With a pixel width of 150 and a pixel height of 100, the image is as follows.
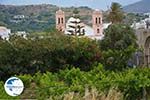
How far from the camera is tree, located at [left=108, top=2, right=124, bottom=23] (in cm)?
6888

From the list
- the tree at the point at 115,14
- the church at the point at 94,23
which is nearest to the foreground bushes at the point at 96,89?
the tree at the point at 115,14

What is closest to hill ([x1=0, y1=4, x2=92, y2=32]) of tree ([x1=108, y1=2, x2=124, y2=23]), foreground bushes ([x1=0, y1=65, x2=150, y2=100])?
tree ([x1=108, y1=2, x2=124, y2=23])

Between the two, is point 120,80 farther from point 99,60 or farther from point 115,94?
point 99,60

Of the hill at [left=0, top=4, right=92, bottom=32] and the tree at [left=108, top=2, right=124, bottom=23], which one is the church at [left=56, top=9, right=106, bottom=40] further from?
the hill at [left=0, top=4, right=92, bottom=32]

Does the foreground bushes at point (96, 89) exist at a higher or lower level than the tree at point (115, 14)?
higher

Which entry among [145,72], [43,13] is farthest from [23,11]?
[145,72]

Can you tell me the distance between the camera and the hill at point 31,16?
117625 millimetres

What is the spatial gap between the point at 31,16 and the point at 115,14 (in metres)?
71.5

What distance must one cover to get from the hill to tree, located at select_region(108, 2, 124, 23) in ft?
119

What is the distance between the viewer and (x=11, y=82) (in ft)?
36.6

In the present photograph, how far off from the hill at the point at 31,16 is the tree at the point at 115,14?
119ft

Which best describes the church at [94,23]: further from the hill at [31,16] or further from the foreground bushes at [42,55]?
the foreground bushes at [42,55]

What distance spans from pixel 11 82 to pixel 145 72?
26.5ft

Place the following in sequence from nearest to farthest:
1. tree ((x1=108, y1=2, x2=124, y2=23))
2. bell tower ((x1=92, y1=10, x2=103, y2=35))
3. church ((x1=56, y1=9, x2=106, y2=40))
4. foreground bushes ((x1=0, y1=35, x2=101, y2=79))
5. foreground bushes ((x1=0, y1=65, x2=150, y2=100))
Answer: foreground bushes ((x1=0, y1=65, x2=150, y2=100))
foreground bushes ((x1=0, y1=35, x2=101, y2=79))
tree ((x1=108, y1=2, x2=124, y2=23))
church ((x1=56, y1=9, x2=106, y2=40))
bell tower ((x1=92, y1=10, x2=103, y2=35))
